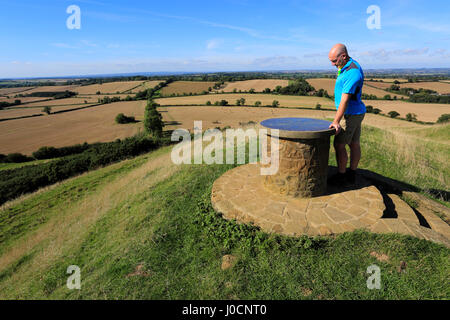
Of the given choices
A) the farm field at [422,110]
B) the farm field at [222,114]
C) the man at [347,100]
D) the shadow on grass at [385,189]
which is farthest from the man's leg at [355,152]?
the farm field at [422,110]

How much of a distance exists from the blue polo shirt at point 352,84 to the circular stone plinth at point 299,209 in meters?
1.65

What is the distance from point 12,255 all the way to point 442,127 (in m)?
20.8

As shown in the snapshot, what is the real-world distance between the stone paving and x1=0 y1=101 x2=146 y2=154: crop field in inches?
1367

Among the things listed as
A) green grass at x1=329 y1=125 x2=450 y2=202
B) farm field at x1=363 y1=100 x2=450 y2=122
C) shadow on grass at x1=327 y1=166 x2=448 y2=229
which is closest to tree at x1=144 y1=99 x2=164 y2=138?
green grass at x1=329 y1=125 x2=450 y2=202

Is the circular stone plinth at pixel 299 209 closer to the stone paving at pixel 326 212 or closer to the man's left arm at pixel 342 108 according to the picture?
the stone paving at pixel 326 212

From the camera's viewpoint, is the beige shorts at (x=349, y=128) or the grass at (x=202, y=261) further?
the beige shorts at (x=349, y=128)

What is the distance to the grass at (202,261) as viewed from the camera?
2688mm

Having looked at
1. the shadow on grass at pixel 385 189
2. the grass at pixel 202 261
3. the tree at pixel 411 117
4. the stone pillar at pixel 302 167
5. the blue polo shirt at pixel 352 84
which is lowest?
the grass at pixel 202 261

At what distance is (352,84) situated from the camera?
3732 millimetres

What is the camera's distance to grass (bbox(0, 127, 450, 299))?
2.69m

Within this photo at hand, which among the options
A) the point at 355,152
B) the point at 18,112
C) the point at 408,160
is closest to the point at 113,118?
the point at 18,112

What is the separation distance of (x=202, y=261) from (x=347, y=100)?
3597 mm

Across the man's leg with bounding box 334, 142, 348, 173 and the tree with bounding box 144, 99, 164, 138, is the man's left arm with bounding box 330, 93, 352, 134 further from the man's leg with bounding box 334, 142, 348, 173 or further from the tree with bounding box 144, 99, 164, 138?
the tree with bounding box 144, 99, 164, 138
